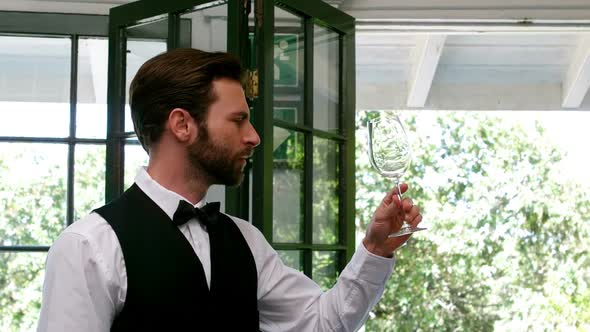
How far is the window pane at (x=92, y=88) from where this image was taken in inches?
126

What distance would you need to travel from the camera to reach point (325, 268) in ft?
10.1

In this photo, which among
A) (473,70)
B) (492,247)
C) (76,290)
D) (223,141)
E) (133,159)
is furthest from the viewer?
(492,247)

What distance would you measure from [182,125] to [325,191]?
1.36 metres

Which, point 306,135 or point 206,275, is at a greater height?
point 306,135

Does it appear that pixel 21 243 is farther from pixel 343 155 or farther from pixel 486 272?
pixel 486 272

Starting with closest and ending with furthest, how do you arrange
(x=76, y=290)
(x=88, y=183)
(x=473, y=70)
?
(x=76, y=290)
(x=88, y=183)
(x=473, y=70)

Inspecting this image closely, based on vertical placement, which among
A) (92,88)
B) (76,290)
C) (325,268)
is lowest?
(325,268)

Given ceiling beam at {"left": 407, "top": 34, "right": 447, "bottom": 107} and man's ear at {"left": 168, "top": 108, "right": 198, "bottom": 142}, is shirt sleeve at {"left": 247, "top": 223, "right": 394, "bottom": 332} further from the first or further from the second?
ceiling beam at {"left": 407, "top": 34, "right": 447, "bottom": 107}

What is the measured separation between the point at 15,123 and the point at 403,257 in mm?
7118

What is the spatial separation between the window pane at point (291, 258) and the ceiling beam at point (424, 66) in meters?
1.32

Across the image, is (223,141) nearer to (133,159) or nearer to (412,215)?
(412,215)

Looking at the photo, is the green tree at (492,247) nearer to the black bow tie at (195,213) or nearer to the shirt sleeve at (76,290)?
the black bow tie at (195,213)

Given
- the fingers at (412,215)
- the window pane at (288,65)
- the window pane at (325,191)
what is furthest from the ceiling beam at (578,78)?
the fingers at (412,215)

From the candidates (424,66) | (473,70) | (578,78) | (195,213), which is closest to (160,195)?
(195,213)
